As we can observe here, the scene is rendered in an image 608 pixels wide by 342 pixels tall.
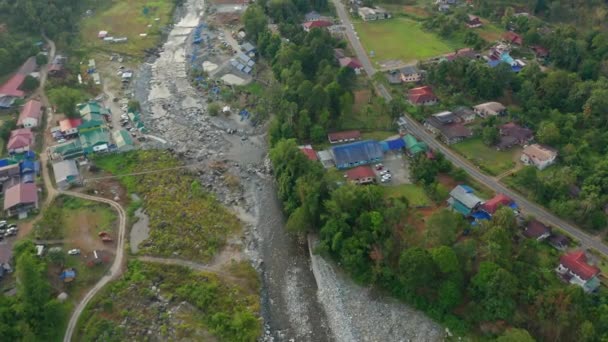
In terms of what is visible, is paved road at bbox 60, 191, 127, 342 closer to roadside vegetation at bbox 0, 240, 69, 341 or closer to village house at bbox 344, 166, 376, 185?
roadside vegetation at bbox 0, 240, 69, 341

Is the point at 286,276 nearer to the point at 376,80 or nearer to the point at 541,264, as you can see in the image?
the point at 541,264

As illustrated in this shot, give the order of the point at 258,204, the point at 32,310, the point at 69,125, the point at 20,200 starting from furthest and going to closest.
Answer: the point at 69,125
the point at 258,204
the point at 20,200
the point at 32,310

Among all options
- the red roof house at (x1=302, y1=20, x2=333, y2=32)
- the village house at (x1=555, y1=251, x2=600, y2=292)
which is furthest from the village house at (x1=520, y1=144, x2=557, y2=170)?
the red roof house at (x1=302, y1=20, x2=333, y2=32)

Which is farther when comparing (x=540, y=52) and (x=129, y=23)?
(x=129, y=23)

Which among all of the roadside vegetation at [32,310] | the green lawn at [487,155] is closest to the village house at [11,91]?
the roadside vegetation at [32,310]

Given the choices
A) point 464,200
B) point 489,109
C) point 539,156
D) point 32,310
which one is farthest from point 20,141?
point 539,156

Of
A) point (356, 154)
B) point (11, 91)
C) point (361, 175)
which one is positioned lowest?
point (11, 91)

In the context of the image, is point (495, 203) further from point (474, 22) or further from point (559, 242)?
point (474, 22)
